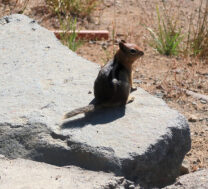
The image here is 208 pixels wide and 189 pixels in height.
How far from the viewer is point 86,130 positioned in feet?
11.9

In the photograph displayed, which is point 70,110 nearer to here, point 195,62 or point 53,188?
point 53,188

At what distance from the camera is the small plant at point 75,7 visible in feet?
25.0

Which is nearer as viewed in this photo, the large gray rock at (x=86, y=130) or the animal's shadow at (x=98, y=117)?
the large gray rock at (x=86, y=130)

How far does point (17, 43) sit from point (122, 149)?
98.1 inches

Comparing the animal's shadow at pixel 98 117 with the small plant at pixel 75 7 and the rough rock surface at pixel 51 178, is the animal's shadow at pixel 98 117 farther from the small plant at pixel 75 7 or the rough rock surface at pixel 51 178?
the small plant at pixel 75 7

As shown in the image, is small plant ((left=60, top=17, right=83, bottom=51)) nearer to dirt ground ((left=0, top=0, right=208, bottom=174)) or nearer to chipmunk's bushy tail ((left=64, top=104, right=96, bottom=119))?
dirt ground ((left=0, top=0, right=208, bottom=174))

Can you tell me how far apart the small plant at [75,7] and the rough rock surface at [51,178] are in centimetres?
448

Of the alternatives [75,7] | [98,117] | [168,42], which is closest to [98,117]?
[98,117]

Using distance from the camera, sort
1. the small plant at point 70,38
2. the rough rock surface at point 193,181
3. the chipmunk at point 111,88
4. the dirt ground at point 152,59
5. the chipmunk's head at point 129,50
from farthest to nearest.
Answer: the small plant at point 70,38
the dirt ground at point 152,59
the chipmunk's head at point 129,50
the chipmunk at point 111,88
the rough rock surface at point 193,181

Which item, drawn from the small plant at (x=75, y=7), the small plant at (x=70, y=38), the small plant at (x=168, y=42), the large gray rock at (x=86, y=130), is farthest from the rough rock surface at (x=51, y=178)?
the small plant at (x=75, y=7)

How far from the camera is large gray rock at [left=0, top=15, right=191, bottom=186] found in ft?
11.3

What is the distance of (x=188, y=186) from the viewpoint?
366 centimetres

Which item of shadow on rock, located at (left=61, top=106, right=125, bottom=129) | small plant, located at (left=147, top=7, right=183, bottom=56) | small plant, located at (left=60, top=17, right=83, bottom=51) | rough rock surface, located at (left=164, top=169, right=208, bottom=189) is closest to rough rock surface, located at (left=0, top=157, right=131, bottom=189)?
shadow on rock, located at (left=61, top=106, right=125, bottom=129)

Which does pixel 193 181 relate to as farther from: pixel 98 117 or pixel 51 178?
pixel 51 178
